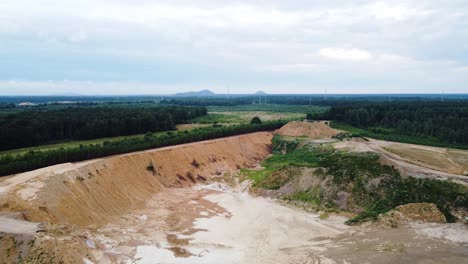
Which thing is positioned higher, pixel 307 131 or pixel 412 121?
pixel 412 121

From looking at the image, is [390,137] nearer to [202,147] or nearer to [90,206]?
[202,147]

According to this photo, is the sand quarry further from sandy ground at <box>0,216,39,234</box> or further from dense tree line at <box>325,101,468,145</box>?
dense tree line at <box>325,101,468,145</box>

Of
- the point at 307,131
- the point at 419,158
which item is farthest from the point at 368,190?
the point at 307,131

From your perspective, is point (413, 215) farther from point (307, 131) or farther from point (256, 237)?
point (307, 131)

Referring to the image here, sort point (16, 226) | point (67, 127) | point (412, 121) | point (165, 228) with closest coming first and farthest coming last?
1. point (16, 226)
2. point (165, 228)
3. point (67, 127)
4. point (412, 121)

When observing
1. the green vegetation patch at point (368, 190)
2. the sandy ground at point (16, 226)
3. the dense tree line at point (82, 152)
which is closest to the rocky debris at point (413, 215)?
the green vegetation patch at point (368, 190)

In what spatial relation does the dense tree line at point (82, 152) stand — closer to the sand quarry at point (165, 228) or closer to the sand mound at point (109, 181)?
the sand mound at point (109, 181)

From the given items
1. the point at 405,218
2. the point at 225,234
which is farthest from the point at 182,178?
the point at 405,218
